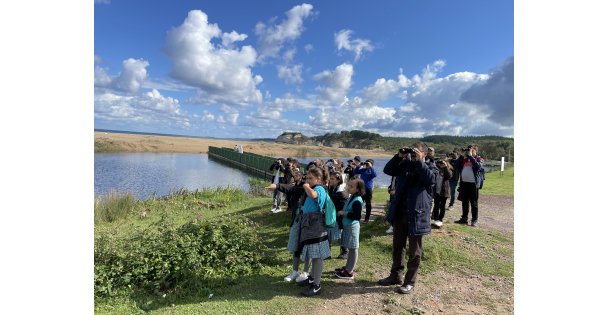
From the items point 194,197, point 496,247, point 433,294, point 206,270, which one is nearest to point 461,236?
point 496,247

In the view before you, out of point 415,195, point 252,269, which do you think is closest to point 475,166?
point 415,195

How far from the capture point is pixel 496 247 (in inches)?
271

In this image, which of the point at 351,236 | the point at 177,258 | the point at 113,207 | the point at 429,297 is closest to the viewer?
the point at 429,297

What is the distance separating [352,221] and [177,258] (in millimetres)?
2797

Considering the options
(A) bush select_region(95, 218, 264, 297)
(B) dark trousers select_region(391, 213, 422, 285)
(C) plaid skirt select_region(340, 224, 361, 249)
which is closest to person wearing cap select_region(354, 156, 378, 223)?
(A) bush select_region(95, 218, 264, 297)

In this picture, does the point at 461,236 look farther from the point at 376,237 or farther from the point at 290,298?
the point at 290,298

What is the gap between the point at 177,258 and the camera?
5523 millimetres

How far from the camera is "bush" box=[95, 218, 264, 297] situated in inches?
208

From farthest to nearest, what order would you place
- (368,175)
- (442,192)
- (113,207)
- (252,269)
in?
(113,207) → (368,175) → (442,192) → (252,269)

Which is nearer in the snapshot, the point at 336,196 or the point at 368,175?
the point at 336,196

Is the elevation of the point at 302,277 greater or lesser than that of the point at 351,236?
lesser

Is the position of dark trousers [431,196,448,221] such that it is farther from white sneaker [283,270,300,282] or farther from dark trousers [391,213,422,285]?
white sneaker [283,270,300,282]

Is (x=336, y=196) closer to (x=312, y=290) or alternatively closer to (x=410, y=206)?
(x=410, y=206)

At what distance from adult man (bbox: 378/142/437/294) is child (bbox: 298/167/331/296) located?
0.98m
